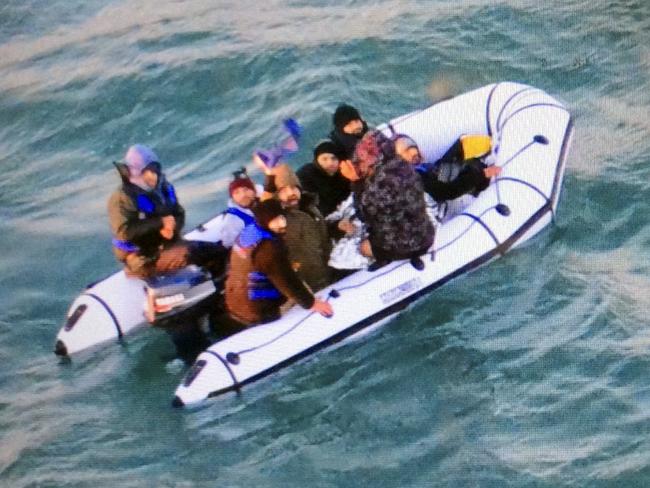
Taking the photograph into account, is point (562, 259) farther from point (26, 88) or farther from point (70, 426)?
point (26, 88)

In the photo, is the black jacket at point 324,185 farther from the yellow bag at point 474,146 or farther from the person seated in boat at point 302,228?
the yellow bag at point 474,146

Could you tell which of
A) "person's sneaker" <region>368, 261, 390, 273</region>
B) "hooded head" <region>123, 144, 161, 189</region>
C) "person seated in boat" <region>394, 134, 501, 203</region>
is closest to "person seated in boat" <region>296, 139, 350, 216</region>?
"person seated in boat" <region>394, 134, 501, 203</region>

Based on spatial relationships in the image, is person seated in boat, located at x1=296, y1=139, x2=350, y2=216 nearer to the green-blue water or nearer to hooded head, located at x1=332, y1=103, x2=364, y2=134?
hooded head, located at x1=332, y1=103, x2=364, y2=134

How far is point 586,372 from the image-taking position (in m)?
6.20

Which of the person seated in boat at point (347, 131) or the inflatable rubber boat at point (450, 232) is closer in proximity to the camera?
the inflatable rubber boat at point (450, 232)

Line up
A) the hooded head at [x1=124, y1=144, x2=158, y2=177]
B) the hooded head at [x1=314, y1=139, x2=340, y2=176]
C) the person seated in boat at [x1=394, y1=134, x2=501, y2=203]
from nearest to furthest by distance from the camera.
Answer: the hooded head at [x1=124, y1=144, x2=158, y2=177] → the hooded head at [x1=314, y1=139, x2=340, y2=176] → the person seated in boat at [x1=394, y1=134, x2=501, y2=203]

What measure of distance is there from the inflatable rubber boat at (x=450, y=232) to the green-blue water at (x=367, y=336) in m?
0.18

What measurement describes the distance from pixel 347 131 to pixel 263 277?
1247mm

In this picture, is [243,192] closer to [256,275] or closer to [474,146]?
[256,275]

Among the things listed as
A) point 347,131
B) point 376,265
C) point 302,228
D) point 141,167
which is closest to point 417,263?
point 376,265

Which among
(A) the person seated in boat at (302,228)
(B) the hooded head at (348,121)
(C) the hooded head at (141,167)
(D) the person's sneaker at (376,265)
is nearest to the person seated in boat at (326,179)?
(B) the hooded head at (348,121)

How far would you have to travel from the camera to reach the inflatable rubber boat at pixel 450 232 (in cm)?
633

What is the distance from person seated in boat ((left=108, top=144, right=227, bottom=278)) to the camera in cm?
633

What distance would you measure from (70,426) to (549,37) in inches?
235
